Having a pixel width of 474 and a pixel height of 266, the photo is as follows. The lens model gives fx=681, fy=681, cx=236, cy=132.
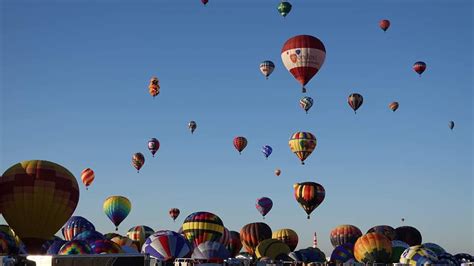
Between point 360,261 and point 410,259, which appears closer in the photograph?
point 410,259

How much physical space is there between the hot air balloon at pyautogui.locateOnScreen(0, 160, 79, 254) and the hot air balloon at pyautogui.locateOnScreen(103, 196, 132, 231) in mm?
24077

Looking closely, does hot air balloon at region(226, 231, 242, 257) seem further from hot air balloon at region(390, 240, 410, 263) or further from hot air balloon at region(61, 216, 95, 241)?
hot air balloon at region(390, 240, 410, 263)

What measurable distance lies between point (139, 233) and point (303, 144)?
16642 mm

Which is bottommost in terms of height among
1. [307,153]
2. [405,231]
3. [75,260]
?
[75,260]

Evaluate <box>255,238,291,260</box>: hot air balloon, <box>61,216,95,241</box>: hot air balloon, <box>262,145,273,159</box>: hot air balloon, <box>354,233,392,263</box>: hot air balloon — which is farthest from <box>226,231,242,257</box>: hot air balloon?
<box>354,233,392,263</box>: hot air balloon

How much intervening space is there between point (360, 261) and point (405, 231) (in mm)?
15018

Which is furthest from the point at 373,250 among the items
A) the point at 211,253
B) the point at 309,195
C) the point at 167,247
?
A: the point at 167,247

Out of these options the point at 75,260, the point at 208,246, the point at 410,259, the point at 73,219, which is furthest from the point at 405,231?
the point at 75,260

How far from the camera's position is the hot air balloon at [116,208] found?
6469 centimetres

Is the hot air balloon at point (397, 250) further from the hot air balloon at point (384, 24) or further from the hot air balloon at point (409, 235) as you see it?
the hot air balloon at point (384, 24)

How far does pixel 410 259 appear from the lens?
138ft

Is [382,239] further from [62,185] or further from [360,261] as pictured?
[62,185]

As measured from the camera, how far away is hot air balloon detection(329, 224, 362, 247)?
2579 inches

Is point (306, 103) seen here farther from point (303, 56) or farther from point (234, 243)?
point (234, 243)
